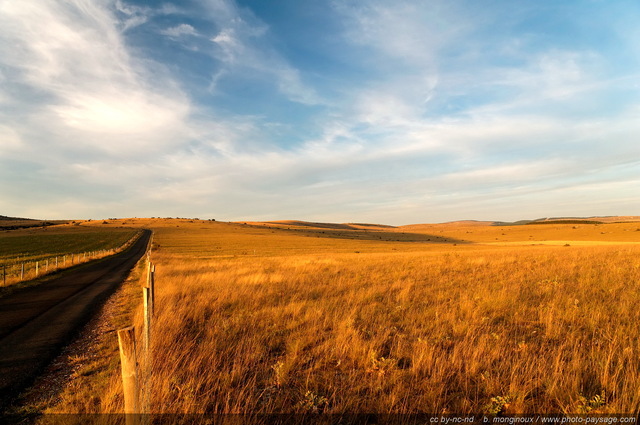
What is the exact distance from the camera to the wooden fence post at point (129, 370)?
109 inches

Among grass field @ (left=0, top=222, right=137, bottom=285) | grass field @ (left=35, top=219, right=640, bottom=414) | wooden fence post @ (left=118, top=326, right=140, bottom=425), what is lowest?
grass field @ (left=0, top=222, right=137, bottom=285)

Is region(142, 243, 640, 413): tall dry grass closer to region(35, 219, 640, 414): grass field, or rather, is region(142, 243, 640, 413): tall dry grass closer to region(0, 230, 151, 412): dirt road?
region(35, 219, 640, 414): grass field

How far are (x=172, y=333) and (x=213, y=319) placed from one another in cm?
135

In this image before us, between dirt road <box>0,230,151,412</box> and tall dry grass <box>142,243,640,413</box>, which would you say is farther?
dirt road <box>0,230,151,412</box>

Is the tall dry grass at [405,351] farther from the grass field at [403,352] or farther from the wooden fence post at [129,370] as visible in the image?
the wooden fence post at [129,370]

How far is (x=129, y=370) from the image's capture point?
286 cm

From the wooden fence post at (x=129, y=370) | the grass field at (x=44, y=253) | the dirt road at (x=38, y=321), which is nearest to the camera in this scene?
the wooden fence post at (x=129, y=370)

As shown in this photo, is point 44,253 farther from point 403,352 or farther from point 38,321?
point 403,352

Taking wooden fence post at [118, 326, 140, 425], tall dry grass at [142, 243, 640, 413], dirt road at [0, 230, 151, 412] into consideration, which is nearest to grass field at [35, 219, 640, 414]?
tall dry grass at [142, 243, 640, 413]

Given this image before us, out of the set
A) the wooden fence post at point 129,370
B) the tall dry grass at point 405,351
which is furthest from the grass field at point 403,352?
the wooden fence post at point 129,370

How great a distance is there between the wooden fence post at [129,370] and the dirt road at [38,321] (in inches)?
154

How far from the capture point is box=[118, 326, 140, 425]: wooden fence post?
9.05ft

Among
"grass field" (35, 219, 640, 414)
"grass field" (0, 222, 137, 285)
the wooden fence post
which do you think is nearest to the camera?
the wooden fence post

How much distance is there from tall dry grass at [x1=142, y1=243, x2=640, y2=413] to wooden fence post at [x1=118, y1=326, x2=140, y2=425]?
880mm
